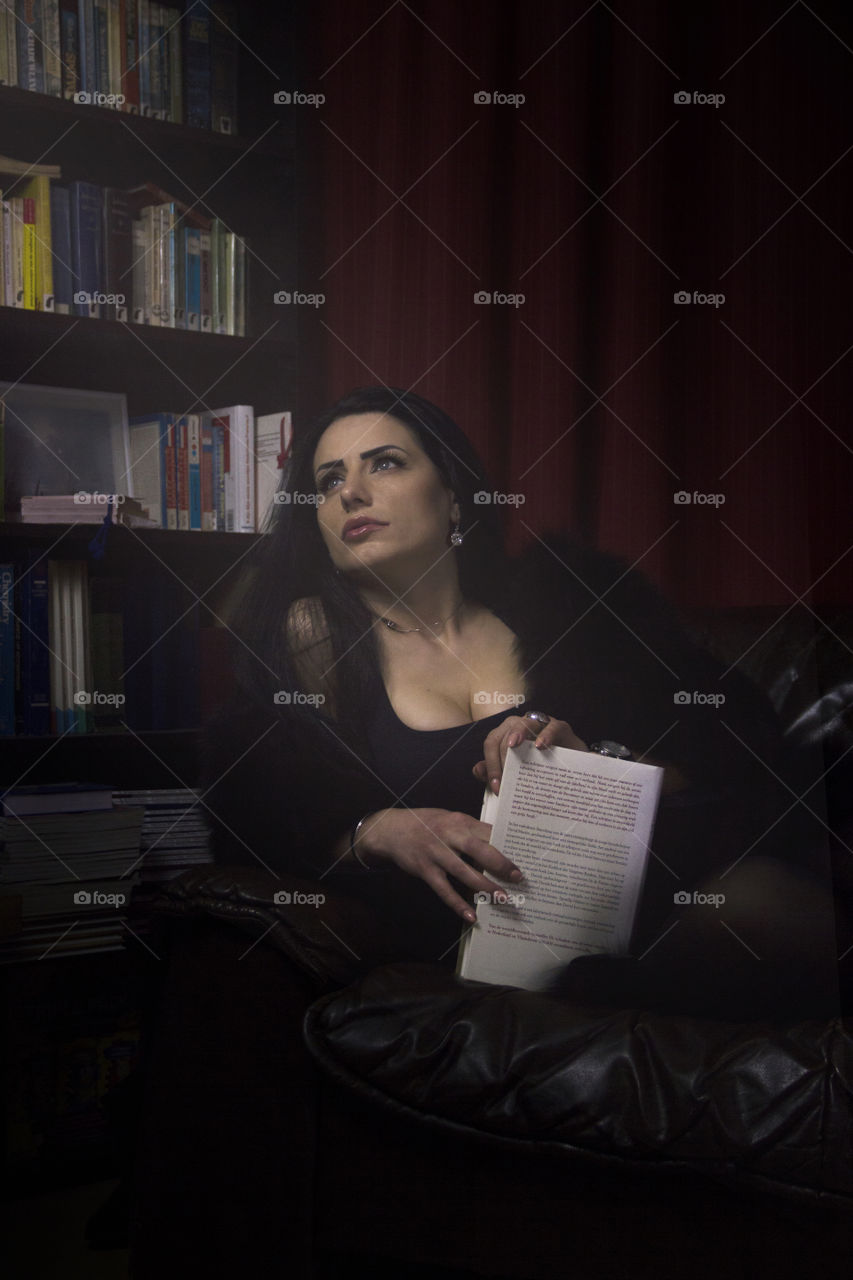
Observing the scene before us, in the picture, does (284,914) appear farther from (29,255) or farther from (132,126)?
(132,126)

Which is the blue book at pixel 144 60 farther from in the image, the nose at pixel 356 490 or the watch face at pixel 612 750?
the watch face at pixel 612 750

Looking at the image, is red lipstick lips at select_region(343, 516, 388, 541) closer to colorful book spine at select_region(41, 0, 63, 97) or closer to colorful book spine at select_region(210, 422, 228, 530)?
colorful book spine at select_region(210, 422, 228, 530)

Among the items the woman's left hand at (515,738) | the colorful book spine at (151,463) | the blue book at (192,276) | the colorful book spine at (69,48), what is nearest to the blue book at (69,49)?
the colorful book spine at (69,48)

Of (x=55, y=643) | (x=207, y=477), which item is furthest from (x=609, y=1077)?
(x=207, y=477)

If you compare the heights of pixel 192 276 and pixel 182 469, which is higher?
pixel 192 276

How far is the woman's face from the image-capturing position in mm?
1321

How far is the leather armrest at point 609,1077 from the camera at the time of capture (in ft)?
2.51

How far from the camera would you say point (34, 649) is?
1.35 metres

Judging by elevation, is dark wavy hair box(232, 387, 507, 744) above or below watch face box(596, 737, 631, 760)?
above

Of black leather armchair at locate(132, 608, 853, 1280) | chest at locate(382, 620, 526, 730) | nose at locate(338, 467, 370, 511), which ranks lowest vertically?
black leather armchair at locate(132, 608, 853, 1280)

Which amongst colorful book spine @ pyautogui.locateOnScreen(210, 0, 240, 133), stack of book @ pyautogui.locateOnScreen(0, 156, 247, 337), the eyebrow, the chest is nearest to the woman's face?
the eyebrow

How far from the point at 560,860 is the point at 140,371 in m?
0.99

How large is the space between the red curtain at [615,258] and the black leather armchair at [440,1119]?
865 mm

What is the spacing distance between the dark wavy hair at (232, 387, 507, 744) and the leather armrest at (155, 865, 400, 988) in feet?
1.20
